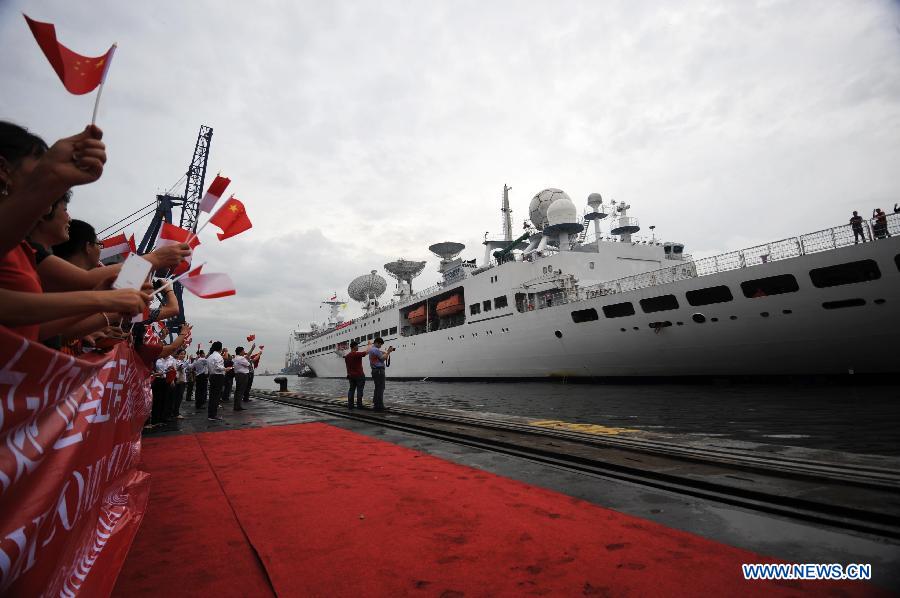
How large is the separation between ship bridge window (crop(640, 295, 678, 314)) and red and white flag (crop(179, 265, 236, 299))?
51.5ft

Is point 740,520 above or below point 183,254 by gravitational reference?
below

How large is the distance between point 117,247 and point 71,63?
2132 millimetres

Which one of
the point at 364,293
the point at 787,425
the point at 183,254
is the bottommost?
the point at 787,425

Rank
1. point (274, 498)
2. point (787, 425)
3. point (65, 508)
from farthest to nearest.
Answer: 1. point (787, 425)
2. point (274, 498)
3. point (65, 508)

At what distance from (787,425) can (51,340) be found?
8385 mm

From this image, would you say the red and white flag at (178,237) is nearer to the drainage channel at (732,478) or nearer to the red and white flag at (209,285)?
the red and white flag at (209,285)

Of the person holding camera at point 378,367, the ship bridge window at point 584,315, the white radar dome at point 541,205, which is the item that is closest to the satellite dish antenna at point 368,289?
the white radar dome at point 541,205

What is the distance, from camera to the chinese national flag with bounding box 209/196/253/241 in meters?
2.91

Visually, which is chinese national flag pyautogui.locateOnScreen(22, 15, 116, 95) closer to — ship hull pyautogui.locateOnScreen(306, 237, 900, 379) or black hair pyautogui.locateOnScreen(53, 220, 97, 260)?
black hair pyautogui.locateOnScreen(53, 220, 97, 260)

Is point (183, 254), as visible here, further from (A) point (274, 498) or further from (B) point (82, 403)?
(A) point (274, 498)

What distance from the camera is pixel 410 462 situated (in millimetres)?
4129

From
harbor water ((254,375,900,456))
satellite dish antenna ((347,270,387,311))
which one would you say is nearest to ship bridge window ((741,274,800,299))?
harbor water ((254,375,900,456))

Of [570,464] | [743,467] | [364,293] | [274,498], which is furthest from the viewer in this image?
[364,293]


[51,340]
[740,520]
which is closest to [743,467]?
[740,520]
